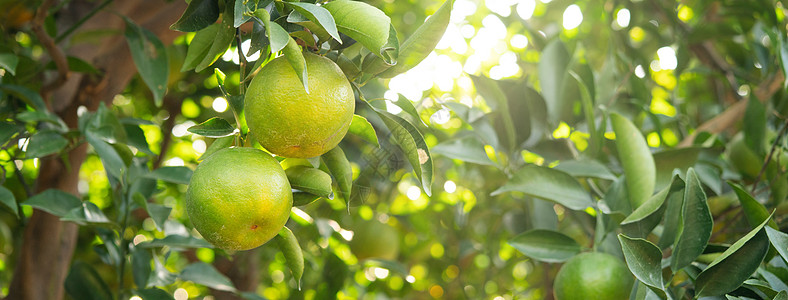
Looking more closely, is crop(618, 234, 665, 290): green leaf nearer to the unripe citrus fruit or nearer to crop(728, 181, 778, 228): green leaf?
crop(728, 181, 778, 228): green leaf

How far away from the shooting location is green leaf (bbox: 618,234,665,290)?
0.75 metres

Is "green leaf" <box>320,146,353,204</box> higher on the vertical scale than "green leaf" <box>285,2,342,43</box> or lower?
lower

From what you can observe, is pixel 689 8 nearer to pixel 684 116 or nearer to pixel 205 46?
pixel 684 116

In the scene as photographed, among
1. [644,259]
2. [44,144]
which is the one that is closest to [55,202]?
[44,144]

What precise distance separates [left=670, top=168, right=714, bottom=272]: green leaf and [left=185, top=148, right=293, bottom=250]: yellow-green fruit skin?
55 cm

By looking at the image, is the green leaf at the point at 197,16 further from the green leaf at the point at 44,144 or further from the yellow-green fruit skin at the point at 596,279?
the yellow-green fruit skin at the point at 596,279

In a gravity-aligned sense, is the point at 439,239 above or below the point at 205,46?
below

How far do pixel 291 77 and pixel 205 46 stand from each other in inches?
8.5

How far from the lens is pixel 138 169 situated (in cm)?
119

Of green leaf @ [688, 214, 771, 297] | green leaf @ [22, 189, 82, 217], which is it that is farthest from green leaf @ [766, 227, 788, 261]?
green leaf @ [22, 189, 82, 217]

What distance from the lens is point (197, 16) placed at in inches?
26.8

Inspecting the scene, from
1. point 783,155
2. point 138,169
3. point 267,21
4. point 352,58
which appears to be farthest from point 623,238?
point 138,169

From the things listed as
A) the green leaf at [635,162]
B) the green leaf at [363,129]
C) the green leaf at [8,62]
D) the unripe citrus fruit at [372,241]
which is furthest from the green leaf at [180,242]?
the unripe citrus fruit at [372,241]

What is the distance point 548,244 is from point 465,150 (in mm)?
235
